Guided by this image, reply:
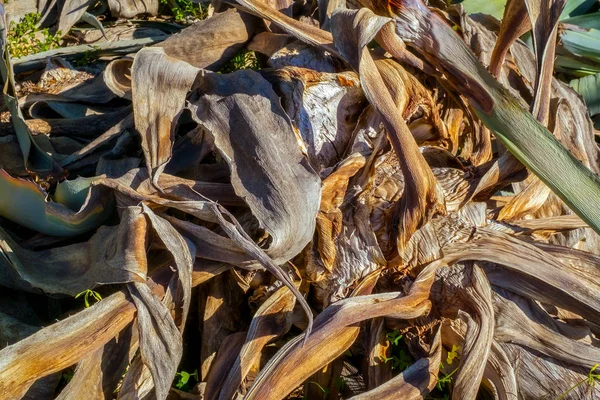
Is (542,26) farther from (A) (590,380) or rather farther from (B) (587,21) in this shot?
(B) (587,21)

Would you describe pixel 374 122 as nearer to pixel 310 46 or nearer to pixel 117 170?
pixel 310 46

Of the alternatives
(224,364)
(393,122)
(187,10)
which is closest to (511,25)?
(393,122)

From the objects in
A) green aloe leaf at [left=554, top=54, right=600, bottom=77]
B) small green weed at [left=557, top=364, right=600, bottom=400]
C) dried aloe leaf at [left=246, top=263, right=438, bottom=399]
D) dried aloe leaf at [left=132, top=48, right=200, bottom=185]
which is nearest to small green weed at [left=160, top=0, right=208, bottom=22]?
dried aloe leaf at [left=132, top=48, right=200, bottom=185]

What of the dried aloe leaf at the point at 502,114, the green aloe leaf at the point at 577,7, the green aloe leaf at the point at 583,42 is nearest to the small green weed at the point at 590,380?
the dried aloe leaf at the point at 502,114

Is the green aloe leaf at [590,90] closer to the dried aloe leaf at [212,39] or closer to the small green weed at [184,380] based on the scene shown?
the dried aloe leaf at [212,39]

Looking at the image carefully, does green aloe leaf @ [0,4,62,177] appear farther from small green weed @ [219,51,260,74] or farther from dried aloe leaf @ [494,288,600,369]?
dried aloe leaf @ [494,288,600,369]
